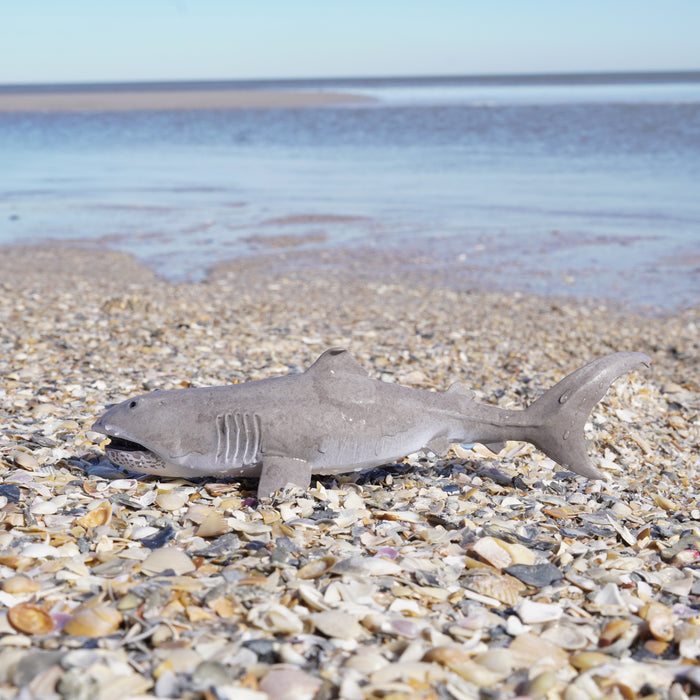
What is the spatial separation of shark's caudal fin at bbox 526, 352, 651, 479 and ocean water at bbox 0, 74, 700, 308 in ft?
27.3

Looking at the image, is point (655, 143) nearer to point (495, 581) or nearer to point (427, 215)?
point (427, 215)

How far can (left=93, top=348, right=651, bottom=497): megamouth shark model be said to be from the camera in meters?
4.55

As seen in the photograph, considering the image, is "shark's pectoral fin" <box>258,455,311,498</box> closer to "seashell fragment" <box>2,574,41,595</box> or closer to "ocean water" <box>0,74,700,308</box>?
"seashell fragment" <box>2,574,41,595</box>

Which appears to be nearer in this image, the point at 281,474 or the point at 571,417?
the point at 281,474

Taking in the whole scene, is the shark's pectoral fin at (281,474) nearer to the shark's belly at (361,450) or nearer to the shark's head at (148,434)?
the shark's belly at (361,450)

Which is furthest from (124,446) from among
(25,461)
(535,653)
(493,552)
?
(535,653)

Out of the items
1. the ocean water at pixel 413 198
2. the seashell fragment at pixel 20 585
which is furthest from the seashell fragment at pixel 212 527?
the ocean water at pixel 413 198

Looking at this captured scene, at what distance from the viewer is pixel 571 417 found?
477 centimetres

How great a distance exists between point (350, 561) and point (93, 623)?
1.17 m

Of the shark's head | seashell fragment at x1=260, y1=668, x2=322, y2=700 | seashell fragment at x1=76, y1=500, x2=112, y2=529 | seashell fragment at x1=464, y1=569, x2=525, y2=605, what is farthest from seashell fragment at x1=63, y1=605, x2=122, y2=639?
seashell fragment at x1=464, y1=569, x2=525, y2=605

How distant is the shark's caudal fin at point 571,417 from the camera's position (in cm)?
477

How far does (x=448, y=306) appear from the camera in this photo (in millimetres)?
11578

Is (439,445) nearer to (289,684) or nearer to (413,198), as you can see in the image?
(289,684)

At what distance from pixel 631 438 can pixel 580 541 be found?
7.04 ft
